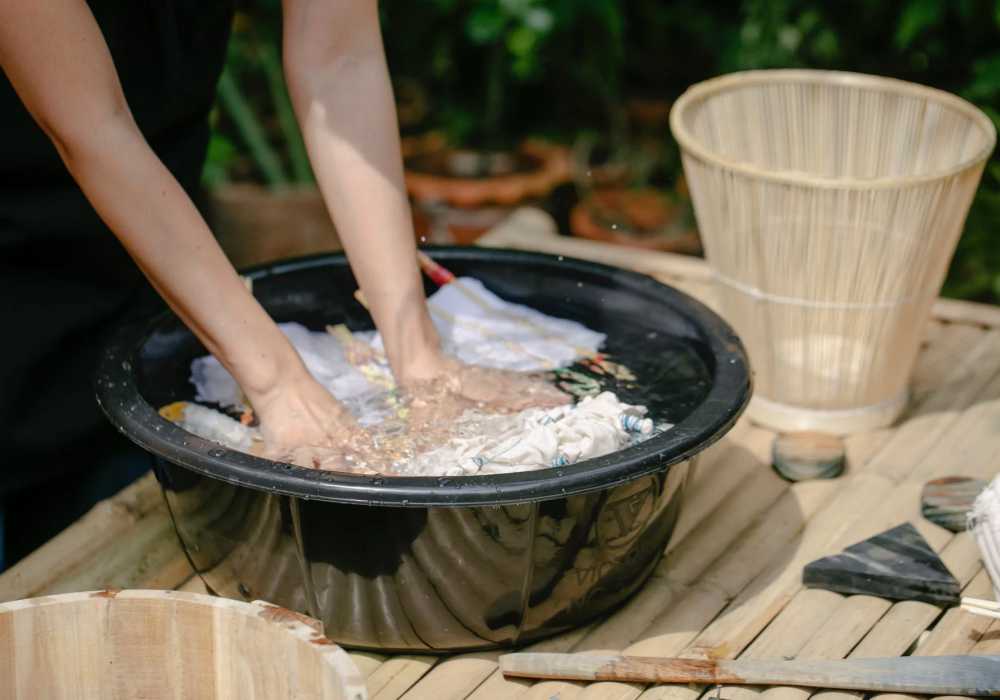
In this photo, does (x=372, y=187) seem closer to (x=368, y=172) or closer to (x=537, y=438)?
(x=368, y=172)

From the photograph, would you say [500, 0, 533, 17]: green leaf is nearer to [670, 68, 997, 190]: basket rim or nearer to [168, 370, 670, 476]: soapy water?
[670, 68, 997, 190]: basket rim

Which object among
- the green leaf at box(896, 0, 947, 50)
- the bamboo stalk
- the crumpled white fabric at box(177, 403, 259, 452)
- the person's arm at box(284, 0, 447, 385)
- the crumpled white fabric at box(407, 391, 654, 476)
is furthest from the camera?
the bamboo stalk

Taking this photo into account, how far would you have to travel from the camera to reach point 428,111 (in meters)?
3.98

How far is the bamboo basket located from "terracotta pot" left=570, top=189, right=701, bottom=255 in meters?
2.13

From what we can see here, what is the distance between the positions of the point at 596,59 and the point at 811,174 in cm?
167

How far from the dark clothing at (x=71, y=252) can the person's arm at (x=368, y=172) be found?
0.19 meters

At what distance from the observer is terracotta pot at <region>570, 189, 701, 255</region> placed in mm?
3215

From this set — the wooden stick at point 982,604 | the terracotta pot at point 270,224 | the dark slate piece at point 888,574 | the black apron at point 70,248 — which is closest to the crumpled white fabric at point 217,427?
the black apron at point 70,248

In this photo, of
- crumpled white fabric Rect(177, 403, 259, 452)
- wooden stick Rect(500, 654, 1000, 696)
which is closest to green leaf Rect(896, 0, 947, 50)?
wooden stick Rect(500, 654, 1000, 696)

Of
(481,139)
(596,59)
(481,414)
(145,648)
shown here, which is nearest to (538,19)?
(596,59)

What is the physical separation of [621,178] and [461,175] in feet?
1.74

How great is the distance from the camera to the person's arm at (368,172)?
62.0 inches

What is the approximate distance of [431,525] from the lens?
123 centimetres

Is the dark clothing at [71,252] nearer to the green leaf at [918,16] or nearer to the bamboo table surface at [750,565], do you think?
the bamboo table surface at [750,565]
